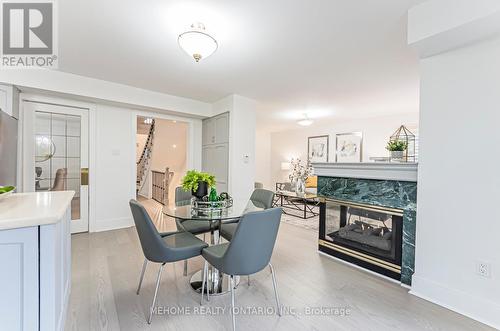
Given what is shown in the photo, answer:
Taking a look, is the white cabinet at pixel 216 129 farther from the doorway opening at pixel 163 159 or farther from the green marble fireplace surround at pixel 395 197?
the green marble fireplace surround at pixel 395 197

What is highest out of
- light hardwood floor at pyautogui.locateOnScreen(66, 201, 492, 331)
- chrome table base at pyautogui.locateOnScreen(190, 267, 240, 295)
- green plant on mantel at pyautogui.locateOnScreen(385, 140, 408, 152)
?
green plant on mantel at pyautogui.locateOnScreen(385, 140, 408, 152)

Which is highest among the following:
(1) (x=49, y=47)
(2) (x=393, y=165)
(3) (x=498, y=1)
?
(1) (x=49, y=47)

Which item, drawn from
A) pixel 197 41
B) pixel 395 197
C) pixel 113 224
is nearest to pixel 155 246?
pixel 197 41

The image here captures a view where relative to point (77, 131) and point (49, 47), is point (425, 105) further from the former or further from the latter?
point (77, 131)

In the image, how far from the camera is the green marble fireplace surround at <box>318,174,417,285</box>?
2.21 m

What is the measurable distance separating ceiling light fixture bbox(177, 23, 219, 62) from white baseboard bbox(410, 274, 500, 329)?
112 inches

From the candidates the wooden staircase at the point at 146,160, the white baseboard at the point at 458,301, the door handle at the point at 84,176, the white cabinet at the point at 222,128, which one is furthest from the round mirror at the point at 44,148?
the white baseboard at the point at 458,301

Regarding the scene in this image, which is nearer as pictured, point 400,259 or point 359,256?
point 400,259

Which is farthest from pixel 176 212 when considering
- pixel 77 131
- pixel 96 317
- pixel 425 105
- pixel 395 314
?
pixel 77 131

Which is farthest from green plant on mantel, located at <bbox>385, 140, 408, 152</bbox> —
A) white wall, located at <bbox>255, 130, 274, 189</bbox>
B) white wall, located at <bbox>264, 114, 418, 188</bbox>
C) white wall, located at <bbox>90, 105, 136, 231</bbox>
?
white wall, located at <bbox>255, 130, 274, 189</bbox>

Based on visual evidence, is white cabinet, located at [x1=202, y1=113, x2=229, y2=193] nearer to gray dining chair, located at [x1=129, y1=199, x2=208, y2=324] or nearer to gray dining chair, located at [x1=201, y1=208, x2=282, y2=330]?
gray dining chair, located at [x1=129, y1=199, x2=208, y2=324]

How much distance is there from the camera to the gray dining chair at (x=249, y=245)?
5.05 ft

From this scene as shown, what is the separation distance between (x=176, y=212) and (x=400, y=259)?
7.52ft

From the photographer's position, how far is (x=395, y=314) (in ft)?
5.96
